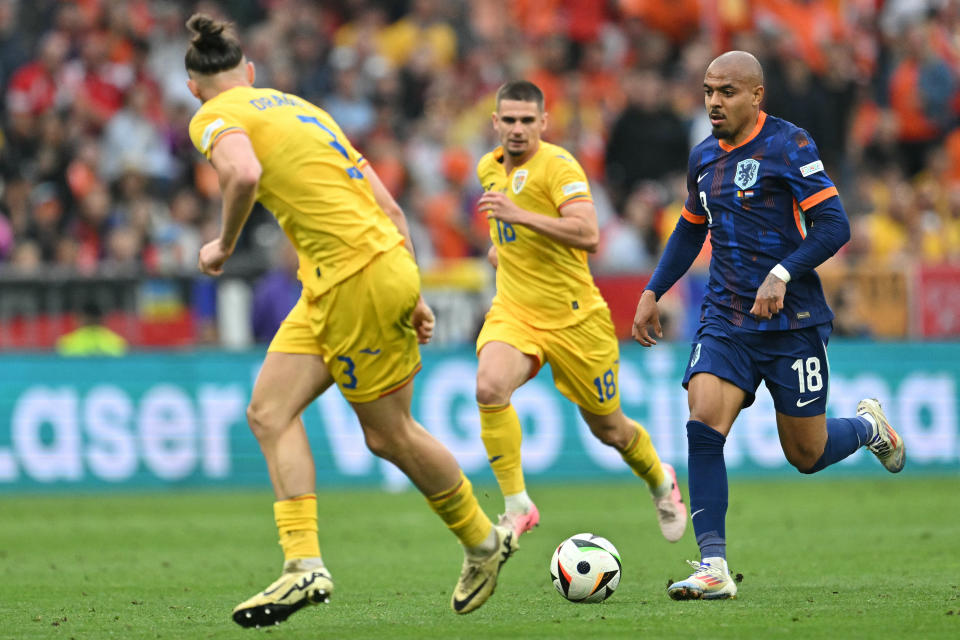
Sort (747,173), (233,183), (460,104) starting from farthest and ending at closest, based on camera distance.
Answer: (460,104), (747,173), (233,183)

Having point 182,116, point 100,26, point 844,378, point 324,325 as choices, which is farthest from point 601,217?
point 324,325

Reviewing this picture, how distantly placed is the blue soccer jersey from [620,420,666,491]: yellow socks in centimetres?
182

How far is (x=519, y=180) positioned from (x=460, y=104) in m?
10.0

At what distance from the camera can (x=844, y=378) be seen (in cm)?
1535

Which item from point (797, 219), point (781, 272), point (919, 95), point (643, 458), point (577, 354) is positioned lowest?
point (643, 458)

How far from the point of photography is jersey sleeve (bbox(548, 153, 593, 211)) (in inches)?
364

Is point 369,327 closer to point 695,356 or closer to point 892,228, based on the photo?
point 695,356

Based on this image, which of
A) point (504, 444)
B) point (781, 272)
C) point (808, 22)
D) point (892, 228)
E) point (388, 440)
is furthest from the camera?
point (808, 22)

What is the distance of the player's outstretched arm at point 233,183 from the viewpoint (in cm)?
645

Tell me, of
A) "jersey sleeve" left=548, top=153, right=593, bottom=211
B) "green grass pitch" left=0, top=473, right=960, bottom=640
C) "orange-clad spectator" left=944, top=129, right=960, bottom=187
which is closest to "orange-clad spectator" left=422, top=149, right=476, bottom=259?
"green grass pitch" left=0, top=473, right=960, bottom=640

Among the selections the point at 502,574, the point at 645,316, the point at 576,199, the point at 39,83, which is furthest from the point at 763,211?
the point at 39,83

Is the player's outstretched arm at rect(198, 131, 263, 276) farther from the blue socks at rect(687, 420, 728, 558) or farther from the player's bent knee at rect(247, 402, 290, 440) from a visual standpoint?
the blue socks at rect(687, 420, 728, 558)

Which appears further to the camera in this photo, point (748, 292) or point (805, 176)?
point (748, 292)

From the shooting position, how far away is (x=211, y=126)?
261 inches
